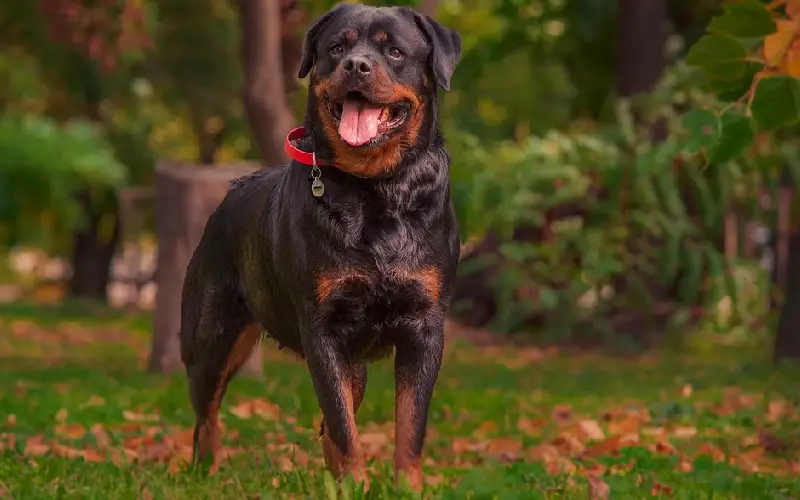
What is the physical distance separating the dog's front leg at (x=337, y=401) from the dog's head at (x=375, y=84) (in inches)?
29.1

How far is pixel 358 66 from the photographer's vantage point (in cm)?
457

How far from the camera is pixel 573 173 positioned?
14.0 metres

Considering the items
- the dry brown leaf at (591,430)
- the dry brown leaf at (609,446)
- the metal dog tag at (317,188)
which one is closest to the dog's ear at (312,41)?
the metal dog tag at (317,188)

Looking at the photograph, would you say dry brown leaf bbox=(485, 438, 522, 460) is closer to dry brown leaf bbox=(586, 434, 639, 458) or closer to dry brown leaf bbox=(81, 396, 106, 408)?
dry brown leaf bbox=(586, 434, 639, 458)

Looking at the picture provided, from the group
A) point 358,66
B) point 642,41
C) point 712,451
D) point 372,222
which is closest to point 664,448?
point 712,451

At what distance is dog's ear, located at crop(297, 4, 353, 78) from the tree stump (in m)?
4.81

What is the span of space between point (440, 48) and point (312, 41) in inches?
22.8

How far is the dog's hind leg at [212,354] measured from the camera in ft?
19.0

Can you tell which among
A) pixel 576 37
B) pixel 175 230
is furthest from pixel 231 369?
pixel 576 37

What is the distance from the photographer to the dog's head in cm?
465

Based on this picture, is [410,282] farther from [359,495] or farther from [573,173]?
[573,173]

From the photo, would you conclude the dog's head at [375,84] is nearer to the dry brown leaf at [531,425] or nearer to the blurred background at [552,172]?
the dry brown leaf at [531,425]

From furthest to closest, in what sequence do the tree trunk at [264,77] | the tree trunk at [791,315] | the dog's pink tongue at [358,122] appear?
the tree trunk at [791,315], the tree trunk at [264,77], the dog's pink tongue at [358,122]

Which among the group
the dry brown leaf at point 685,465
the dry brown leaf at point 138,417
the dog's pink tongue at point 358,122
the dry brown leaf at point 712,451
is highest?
the dog's pink tongue at point 358,122
